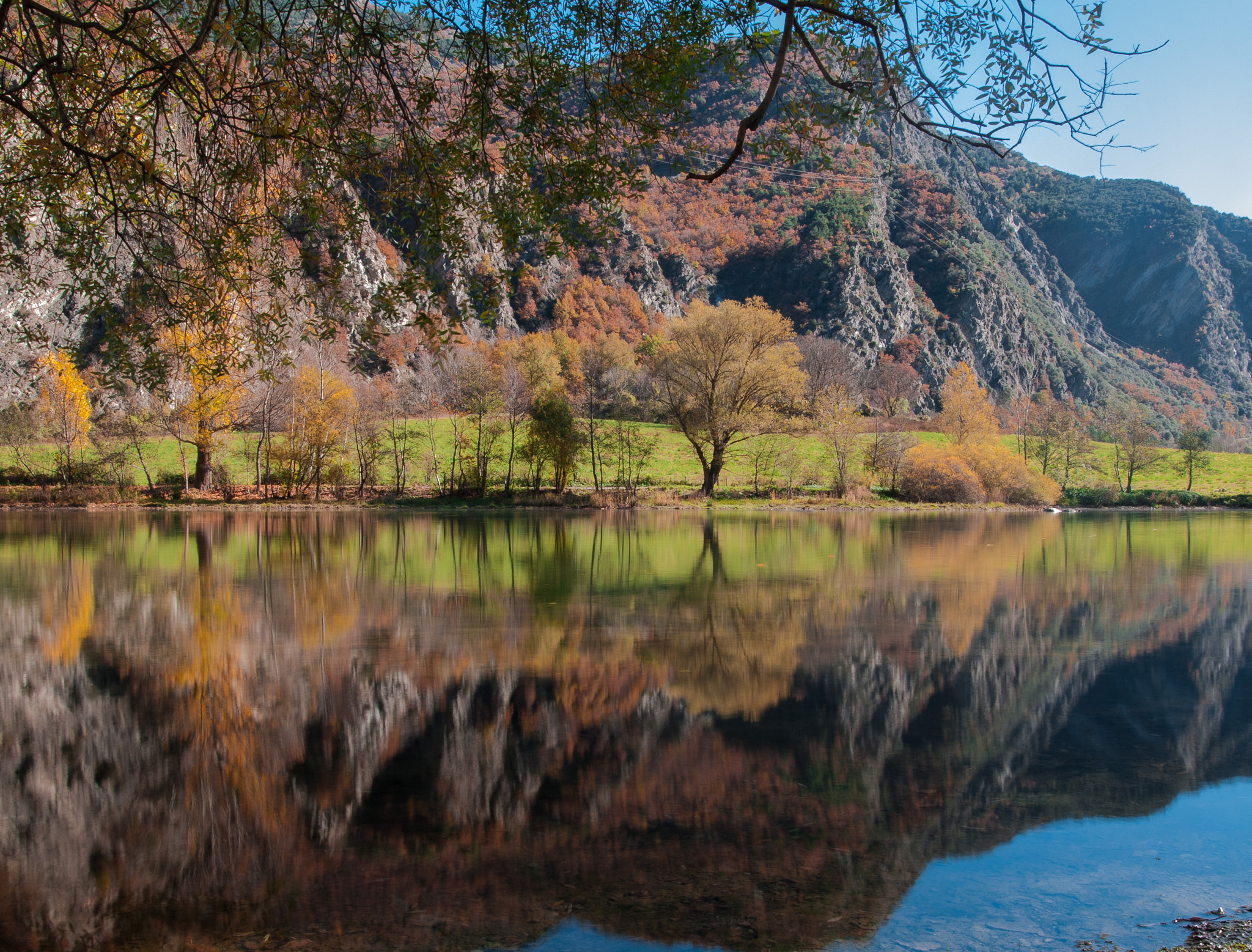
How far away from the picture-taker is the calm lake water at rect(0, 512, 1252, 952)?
13.0 ft

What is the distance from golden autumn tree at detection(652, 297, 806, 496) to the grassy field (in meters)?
5.42

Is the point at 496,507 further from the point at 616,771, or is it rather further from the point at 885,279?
the point at 885,279

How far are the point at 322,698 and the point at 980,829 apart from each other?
5.18 m

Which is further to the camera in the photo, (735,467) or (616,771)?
(735,467)

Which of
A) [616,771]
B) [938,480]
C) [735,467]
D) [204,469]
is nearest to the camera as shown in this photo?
[616,771]

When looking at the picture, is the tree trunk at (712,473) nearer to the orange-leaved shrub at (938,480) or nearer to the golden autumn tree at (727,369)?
the golden autumn tree at (727,369)

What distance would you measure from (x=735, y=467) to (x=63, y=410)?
36759 millimetres

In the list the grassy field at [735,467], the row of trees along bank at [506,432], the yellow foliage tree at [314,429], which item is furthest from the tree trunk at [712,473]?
the yellow foliage tree at [314,429]

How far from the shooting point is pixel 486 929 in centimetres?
380

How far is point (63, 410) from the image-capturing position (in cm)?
3897

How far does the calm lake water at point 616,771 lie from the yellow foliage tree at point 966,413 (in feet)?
138

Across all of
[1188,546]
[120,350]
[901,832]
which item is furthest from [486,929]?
[1188,546]

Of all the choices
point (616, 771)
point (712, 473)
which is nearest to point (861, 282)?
point (712, 473)

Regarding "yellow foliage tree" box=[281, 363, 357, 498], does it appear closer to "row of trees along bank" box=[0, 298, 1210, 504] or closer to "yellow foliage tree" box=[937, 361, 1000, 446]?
"row of trees along bank" box=[0, 298, 1210, 504]
